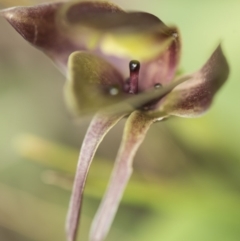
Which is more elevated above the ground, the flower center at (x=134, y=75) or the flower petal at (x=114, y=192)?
the flower center at (x=134, y=75)

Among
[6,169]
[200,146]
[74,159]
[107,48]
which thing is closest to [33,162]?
[6,169]

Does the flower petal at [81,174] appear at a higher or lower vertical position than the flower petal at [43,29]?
lower

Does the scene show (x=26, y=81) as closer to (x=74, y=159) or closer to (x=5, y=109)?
(x=5, y=109)

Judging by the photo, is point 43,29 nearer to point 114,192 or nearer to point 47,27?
point 47,27

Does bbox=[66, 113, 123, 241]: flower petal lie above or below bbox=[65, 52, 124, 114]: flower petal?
below

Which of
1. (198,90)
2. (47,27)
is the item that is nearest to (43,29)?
(47,27)

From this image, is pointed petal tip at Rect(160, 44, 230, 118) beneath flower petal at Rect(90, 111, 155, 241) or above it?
above
